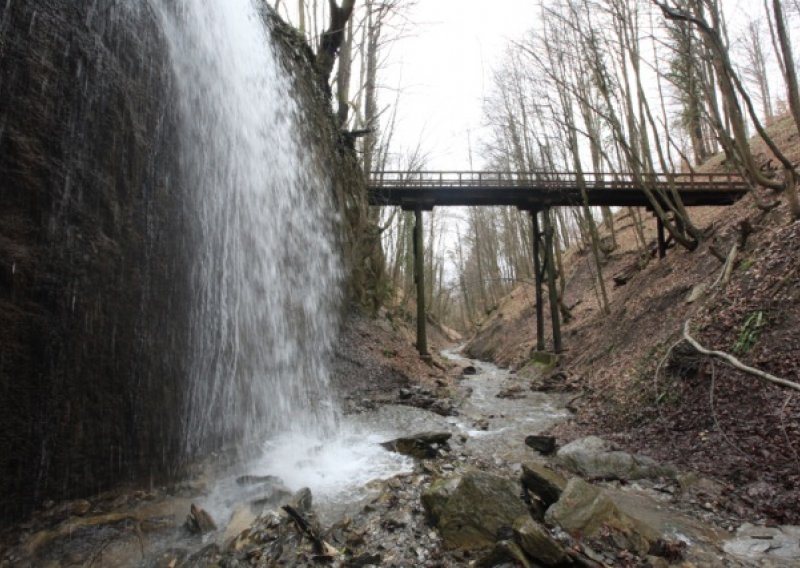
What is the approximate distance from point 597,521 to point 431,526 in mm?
1283

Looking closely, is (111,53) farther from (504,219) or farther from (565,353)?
(504,219)

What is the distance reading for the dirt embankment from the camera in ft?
13.6

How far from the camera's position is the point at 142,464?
4195mm

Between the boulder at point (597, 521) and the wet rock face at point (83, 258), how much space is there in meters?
3.78

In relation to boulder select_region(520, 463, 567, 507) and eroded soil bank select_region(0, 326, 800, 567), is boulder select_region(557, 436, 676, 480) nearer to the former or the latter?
eroded soil bank select_region(0, 326, 800, 567)

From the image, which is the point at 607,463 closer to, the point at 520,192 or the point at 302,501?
the point at 302,501

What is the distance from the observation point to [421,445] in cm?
596

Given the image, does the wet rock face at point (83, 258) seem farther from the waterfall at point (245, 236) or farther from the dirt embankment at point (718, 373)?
the dirt embankment at point (718, 373)

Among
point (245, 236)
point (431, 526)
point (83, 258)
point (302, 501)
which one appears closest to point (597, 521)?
point (431, 526)

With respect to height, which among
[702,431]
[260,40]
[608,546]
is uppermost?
[260,40]

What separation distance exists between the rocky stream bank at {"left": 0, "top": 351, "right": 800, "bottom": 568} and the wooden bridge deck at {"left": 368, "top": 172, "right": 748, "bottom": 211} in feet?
34.0

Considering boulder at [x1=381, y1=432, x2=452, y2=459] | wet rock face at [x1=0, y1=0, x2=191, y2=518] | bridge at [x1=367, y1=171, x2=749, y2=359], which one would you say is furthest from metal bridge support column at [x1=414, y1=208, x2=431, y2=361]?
wet rock face at [x1=0, y1=0, x2=191, y2=518]

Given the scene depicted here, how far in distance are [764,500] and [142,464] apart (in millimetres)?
5543

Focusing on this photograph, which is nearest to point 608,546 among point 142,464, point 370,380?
point 142,464
